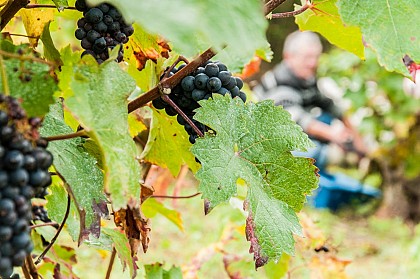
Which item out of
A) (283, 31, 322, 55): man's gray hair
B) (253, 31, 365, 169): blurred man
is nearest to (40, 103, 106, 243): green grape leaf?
(253, 31, 365, 169): blurred man

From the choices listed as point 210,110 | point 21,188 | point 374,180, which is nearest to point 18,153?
point 21,188

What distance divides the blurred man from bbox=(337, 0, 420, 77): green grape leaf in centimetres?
420

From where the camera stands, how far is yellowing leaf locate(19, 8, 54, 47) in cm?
94

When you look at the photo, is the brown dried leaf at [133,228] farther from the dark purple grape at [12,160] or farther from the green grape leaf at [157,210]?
the green grape leaf at [157,210]

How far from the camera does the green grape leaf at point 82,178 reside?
629 mm

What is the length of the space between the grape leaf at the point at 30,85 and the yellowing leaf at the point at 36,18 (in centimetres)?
39

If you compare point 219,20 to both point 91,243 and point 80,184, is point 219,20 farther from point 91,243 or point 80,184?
point 91,243

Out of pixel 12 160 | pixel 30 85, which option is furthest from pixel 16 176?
pixel 30 85

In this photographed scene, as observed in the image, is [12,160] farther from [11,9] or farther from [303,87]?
[303,87]

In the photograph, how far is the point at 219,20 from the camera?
430mm

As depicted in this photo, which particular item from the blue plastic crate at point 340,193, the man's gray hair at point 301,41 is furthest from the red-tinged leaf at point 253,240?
the blue plastic crate at point 340,193

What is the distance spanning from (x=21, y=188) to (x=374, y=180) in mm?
5730

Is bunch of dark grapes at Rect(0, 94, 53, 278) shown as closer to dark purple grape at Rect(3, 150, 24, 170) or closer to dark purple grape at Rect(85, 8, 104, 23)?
dark purple grape at Rect(3, 150, 24, 170)

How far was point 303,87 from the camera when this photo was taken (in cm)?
525
